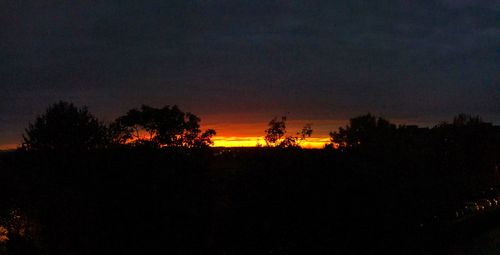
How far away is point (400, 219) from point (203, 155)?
669cm

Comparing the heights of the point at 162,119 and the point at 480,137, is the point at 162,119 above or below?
above

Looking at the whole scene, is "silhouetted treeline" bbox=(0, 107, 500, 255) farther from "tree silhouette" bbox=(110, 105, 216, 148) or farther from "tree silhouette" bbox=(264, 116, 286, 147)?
"tree silhouette" bbox=(110, 105, 216, 148)

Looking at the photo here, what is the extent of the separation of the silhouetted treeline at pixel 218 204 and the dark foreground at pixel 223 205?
0.03 meters

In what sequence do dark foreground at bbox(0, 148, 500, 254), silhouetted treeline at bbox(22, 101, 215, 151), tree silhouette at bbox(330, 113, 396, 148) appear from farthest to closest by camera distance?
tree silhouette at bbox(330, 113, 396, 148), silhouetted treeline at bbox(22, 101, 215, 151), dark foreground at bbox(0, 148, 500, 254)

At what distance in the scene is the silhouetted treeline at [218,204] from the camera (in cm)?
1030

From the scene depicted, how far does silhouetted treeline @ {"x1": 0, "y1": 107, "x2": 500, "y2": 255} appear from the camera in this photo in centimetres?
1030

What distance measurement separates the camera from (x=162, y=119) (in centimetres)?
5056

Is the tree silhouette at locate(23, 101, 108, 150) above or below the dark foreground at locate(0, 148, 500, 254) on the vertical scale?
above

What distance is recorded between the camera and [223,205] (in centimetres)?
1253

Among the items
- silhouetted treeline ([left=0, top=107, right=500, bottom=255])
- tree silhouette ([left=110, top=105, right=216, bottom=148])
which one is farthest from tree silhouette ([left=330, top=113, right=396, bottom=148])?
Answer: silhouetted treeline ([left=0, top=107, right=500, bottom=255])

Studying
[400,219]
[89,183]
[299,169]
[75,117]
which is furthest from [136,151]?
[75,117]

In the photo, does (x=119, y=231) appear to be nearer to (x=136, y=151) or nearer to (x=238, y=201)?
(x=136, y=151)

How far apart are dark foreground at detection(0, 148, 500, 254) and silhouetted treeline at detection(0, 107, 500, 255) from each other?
1.0 inches

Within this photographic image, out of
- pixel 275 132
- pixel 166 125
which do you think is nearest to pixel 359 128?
A: pixel 166 125
